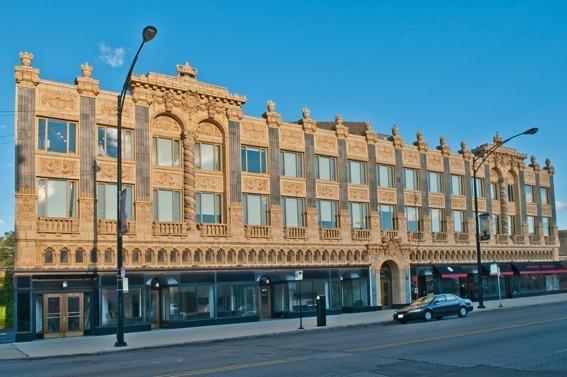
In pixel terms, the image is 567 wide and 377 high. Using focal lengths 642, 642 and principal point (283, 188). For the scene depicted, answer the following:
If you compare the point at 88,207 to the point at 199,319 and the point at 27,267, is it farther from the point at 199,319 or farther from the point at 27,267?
the point at 199,319

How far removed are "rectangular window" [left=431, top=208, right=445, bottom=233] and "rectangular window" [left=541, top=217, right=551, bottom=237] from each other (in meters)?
14.9

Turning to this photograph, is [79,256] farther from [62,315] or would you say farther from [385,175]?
[385,175]

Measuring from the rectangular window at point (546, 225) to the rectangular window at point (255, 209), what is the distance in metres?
32.0

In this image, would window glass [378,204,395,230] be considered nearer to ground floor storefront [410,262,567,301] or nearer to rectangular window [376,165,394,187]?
rectangular window [376,165,394,187]

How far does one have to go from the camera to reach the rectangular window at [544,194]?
5931 cm

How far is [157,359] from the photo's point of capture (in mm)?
18875

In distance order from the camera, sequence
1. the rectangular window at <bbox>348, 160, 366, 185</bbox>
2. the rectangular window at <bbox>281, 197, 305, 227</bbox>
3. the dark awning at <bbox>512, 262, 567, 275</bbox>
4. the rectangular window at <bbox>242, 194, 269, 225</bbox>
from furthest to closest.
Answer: the dark awning at <bbox>512, 262, 567, 275</bbox> → the rectangular window at <bbox>348, 160, 366, 185</bbox> → the rectangular window at <bbox>281, 197, 305, 227</bbox> → the rectangular window at <bbox>242, 194, 269, 225</bbox>

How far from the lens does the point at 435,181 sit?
49.5 metres

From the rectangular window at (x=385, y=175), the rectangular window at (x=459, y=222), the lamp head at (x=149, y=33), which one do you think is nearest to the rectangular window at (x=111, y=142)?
the lamp head at (x=149, y=33)

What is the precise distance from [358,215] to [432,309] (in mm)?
12778

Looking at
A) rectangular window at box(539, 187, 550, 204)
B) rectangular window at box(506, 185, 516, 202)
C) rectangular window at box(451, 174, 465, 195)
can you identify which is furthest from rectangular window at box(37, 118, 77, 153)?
rectangular window at box(539, 187, 550, 204)

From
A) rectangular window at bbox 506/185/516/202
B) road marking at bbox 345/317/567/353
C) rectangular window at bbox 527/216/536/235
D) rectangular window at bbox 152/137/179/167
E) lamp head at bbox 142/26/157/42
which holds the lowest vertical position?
road marking at bbox 345/317/567/353

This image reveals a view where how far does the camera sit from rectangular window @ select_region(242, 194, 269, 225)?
3750cm

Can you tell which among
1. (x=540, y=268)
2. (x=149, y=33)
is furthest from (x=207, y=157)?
(x=540, y=268)
